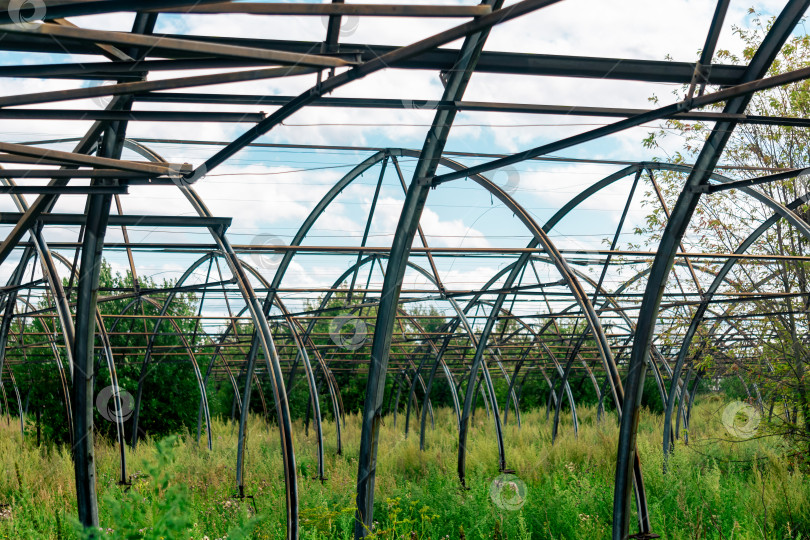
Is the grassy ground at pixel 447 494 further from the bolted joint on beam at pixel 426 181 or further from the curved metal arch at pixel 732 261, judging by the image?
the bolted joint on beam at pixel 426 181

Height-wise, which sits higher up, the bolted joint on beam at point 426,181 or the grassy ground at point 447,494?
the bolted joint on beam at point 426,181

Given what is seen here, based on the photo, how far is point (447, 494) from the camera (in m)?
11.3

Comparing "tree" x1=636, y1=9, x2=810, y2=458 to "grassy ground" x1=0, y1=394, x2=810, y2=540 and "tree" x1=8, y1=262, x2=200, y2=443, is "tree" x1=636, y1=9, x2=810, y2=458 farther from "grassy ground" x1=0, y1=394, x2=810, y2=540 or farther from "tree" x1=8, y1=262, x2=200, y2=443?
"tree" x1=8, y1=262, x2=200, y2=443

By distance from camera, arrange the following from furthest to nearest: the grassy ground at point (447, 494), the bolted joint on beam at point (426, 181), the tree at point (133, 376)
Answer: the tree at point (133, 376)
the grassy ground at point (447, 494)
the bolted joint on beam at point (426, 181)

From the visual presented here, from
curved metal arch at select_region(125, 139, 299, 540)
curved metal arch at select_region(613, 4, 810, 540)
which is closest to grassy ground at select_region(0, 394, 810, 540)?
curved metal arch at select_region(125, 139, 299, 540)

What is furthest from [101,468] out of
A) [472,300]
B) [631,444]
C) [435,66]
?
[435,66]

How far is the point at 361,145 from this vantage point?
9641 mm

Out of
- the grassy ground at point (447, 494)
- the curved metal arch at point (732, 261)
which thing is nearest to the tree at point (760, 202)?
the curved metal arch at point (732, 261)

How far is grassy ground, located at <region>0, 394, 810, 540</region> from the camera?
28.3ft

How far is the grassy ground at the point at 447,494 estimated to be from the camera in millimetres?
8633

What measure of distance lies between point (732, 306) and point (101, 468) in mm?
15221

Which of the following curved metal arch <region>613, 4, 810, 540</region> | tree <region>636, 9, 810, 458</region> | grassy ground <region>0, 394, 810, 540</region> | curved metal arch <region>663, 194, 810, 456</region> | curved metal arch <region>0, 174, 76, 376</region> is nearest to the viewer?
curved metal arch <region>613, 4, 810, 540</region>

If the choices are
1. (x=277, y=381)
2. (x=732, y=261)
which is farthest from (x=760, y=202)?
(x=277, y=381)

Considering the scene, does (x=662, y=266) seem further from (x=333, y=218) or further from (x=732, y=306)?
(x=732, y=306)
